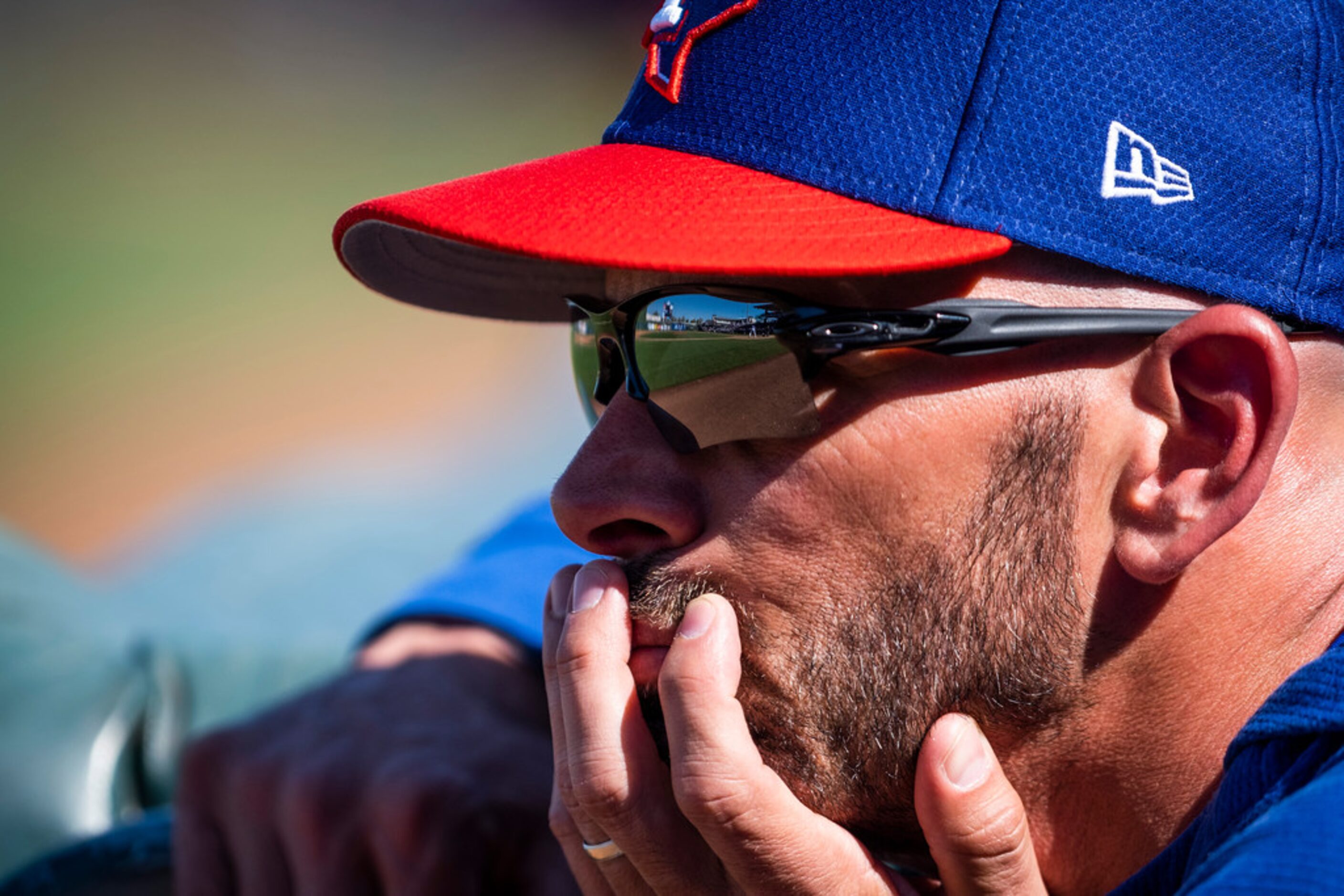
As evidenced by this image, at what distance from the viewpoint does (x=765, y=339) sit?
1700 millimetres

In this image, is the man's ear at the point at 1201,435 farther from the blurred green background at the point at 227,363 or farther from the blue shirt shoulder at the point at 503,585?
the blurred green background at the point at 227,363

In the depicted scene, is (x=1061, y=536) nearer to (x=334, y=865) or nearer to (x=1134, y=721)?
(x=1134, y=721)

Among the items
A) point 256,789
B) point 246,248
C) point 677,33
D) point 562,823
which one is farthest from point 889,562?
point 246,248

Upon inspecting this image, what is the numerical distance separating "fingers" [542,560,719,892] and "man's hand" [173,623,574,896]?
294mm

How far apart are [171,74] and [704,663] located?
481 inches

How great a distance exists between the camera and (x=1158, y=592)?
5.57 feet

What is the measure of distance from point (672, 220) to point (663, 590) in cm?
54

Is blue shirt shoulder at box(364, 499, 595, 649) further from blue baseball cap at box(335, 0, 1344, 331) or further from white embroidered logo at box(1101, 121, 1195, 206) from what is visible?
white embroidered logo at box(1101, 121, 1195, 206)

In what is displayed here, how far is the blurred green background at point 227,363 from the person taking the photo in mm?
3096

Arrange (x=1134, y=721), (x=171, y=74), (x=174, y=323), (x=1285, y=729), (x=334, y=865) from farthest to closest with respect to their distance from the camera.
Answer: (x=171, y=74), (x=174, y=323), (x=334, y=865), (x=1134, y=721), (x=1285, y=729)

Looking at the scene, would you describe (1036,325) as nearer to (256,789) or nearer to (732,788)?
(732,788)

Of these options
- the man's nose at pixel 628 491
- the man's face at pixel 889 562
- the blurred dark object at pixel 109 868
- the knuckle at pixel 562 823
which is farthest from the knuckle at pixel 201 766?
the man's face at pixel 889 562

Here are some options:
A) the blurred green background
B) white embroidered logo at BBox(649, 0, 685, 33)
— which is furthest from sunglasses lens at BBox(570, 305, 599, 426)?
the blurred green background

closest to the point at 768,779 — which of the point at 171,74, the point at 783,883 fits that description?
the point at 783,883
